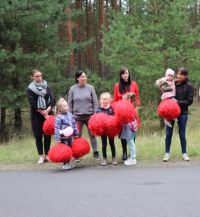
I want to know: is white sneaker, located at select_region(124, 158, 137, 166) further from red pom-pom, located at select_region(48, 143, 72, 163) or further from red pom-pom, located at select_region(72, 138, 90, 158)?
red pom-pom, located at select_region(48, 143, 72, 163)

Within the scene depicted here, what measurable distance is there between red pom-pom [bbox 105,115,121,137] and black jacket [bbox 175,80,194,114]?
4.55ft

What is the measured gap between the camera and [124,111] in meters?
9.09

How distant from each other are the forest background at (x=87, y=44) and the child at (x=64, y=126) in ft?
24.4

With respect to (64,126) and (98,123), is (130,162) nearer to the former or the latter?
(98,123)

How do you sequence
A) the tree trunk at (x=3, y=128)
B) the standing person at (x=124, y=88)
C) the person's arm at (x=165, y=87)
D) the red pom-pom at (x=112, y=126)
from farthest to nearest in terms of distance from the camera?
the tree trunk at (x=3, y=128) < the standing person at (x=124, y=88) < the person's arm at (x=165, y=87) < the red pom-pom at (x=112, y=126)

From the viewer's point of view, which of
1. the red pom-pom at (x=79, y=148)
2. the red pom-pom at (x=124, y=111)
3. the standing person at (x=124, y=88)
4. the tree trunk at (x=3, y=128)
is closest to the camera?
the red pom-pom at (x=124, y=111)

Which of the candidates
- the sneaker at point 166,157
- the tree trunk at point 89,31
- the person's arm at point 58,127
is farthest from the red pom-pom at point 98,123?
the tree trunk at point 89,31

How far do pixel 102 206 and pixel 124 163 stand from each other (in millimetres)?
3373

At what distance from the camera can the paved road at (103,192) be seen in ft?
19.2

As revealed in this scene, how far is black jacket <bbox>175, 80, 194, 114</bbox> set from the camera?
375 inches

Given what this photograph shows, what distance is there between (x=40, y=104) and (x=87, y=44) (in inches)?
413

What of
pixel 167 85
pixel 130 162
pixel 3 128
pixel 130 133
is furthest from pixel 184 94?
pixel 3 128

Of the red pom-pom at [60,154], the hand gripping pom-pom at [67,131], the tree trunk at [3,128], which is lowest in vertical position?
the tree trunk at [3,128]

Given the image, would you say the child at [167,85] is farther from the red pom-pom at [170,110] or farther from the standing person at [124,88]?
the standing person at [124,88]
